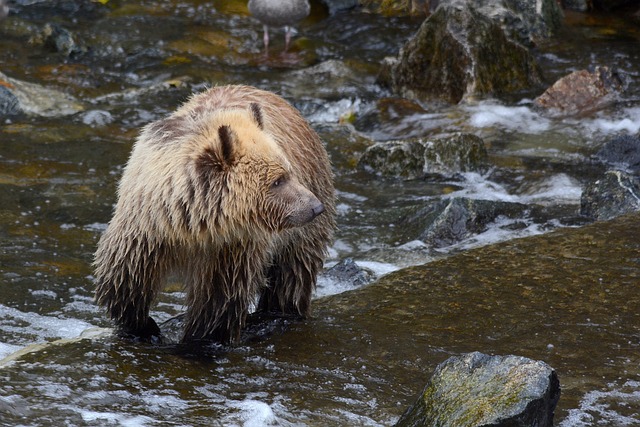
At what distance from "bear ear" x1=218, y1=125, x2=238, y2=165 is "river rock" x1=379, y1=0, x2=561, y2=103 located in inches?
316

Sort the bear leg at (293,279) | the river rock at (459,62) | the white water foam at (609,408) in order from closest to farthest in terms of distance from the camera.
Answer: the white water foam at (609,408)
the bear leg at (293,279)
the river rock at (459,62)

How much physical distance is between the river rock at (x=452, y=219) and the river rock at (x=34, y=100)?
16.7 ft

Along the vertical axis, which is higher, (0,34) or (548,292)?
(0,34)

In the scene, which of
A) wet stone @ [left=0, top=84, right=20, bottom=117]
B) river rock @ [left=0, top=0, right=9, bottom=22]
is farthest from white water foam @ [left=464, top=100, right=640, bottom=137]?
river rock @ [left=0, top=0, right=9, bottom=22]

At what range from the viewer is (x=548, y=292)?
621cm

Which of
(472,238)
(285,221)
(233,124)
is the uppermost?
(233,124)

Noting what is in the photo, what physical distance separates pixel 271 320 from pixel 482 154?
5085 millimetres

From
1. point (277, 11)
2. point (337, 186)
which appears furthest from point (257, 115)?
point (277, 11)

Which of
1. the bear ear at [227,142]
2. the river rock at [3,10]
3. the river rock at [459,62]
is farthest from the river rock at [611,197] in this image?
the river rock at [3,10]

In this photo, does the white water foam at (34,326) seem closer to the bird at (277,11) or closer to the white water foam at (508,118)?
the white water foam at (508,118)

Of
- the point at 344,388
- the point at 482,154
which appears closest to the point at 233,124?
the point at 344,388

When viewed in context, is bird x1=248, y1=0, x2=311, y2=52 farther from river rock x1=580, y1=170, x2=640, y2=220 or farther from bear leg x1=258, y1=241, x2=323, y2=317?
bear leg x1=258, y1=241, x2=323, y2=317

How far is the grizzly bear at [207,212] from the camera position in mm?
4926

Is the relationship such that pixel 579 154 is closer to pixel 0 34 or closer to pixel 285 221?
pixel 285 221
